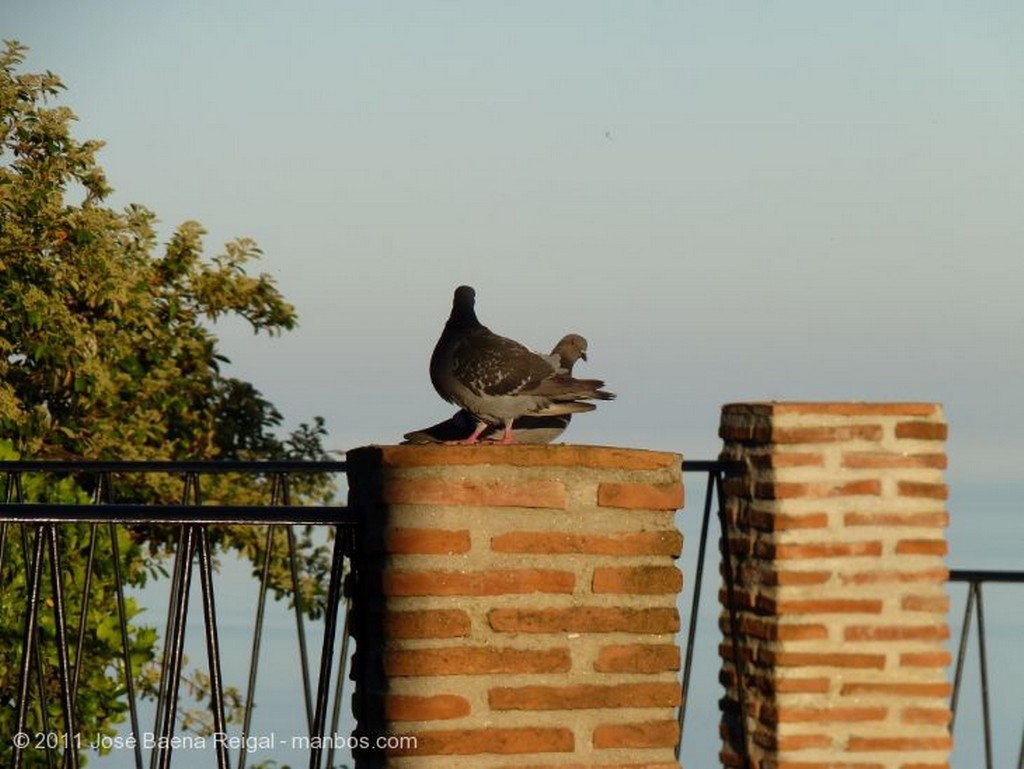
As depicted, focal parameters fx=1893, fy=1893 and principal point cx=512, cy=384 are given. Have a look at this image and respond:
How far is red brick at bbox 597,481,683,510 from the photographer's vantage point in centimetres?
539

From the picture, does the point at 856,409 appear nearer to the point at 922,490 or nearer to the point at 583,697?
the point at 922,490

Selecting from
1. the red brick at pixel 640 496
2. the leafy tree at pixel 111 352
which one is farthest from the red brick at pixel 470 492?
the leafy tree at pixel 111 352

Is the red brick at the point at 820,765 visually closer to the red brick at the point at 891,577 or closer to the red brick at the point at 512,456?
the red brick at the point at 891,577

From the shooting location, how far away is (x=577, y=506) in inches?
211

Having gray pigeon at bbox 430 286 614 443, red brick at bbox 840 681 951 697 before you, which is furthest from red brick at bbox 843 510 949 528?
gray pigeon at bbox 430 286 614 443

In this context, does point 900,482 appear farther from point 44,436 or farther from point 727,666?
point 44,436

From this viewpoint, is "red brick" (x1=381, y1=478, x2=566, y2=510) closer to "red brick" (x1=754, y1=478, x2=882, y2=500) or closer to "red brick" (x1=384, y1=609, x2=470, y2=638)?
"red brick" (x1=384, y1=609, x2=470, y2=638)

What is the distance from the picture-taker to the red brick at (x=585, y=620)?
5273 millimetres

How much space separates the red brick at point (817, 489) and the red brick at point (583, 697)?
212 cm

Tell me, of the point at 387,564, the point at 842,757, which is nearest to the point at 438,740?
the point at 387,564

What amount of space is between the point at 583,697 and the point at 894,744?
8.76ft

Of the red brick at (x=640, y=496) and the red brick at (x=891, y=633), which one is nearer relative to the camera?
the red brick at (x=640, y=496)

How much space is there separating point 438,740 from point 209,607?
0.79 m

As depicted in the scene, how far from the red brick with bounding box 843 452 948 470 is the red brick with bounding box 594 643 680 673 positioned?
2283mm
